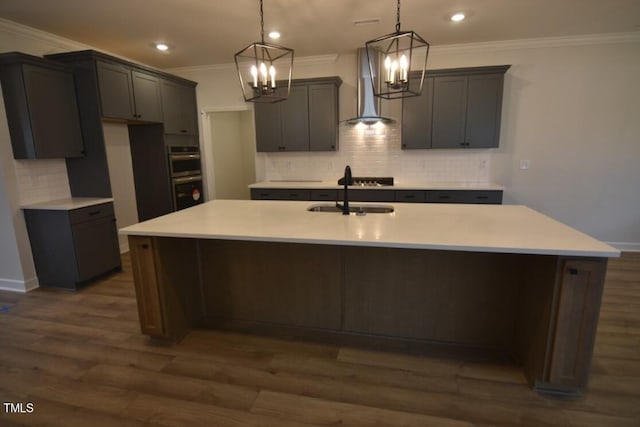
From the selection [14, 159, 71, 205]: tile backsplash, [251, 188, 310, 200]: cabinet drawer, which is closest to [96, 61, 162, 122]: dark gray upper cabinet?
[14, 159, 71, 205]: tile backsplash

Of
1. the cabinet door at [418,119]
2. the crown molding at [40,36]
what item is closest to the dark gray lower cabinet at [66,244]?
the crown molding at [40,36]

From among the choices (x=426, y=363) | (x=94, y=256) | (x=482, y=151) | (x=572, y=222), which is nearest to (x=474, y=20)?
(x=482, y=151)

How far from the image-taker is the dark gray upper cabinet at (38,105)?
301 cm

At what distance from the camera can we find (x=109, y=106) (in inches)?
140

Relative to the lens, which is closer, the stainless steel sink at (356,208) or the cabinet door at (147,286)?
the cabinet door at (147,286)

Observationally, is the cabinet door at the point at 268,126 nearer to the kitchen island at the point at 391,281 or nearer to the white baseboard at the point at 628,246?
the kitchen island at the point at 391,281

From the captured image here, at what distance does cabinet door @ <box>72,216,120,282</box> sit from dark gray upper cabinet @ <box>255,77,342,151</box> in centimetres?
216

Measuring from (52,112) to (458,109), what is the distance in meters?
4.39

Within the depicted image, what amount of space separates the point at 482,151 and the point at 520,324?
9.40ft

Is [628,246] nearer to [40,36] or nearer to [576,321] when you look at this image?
[576,321]

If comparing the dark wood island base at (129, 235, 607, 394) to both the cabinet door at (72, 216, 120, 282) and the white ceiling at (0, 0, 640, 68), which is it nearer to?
the cabinet door at (72, 216, 120, 282)

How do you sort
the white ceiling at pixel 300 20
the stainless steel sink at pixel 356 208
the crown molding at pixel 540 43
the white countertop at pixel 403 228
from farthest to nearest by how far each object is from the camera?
the crown molding at pixel 540 43 < the white ceiling at pixel 300 20 < the stainless steel sink at pixel 356 208 < the white countertop at pixel 403 228

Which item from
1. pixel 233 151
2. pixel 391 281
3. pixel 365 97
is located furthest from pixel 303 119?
pixel 391 281

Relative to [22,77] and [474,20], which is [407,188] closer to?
[474,20]
